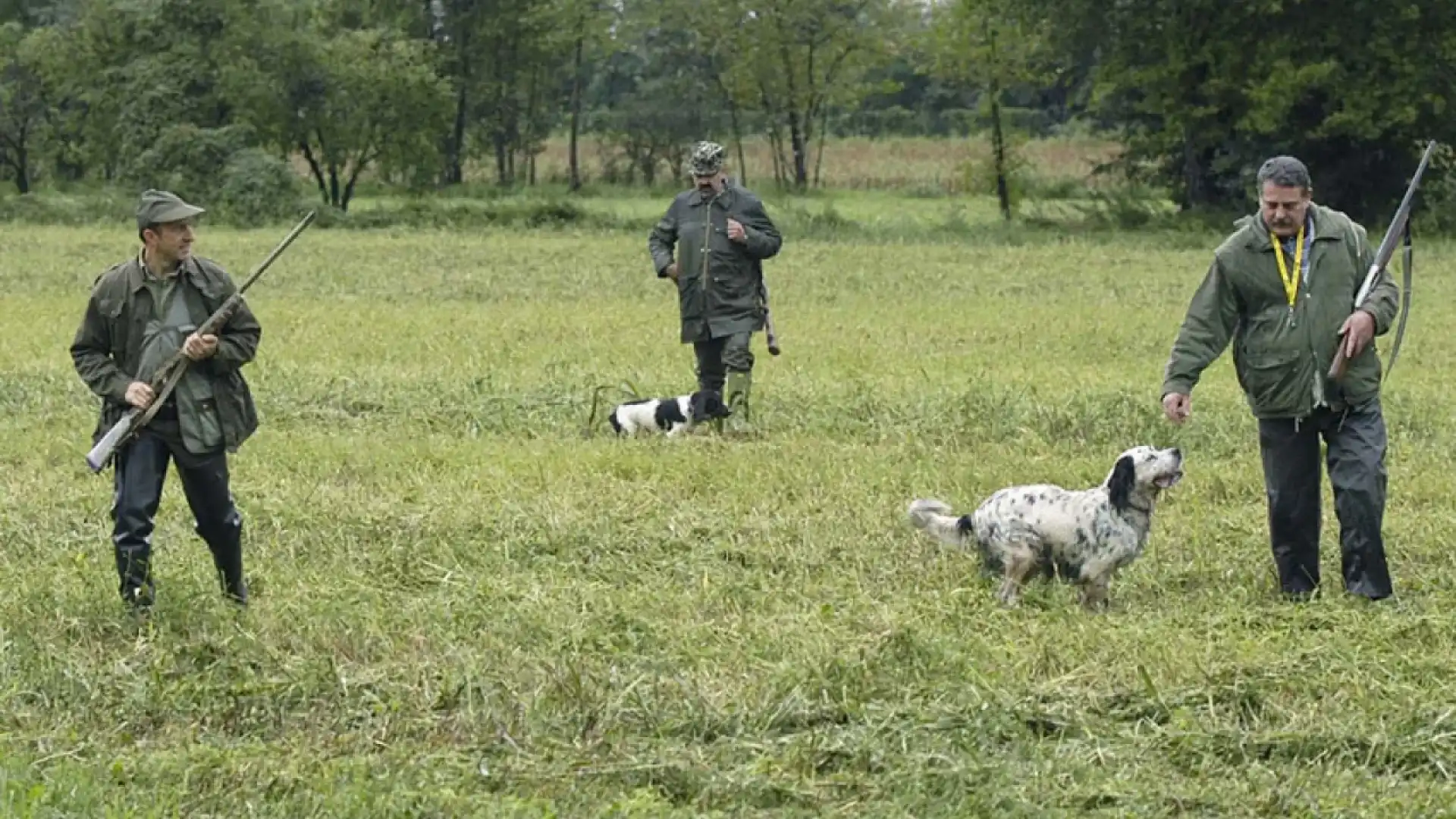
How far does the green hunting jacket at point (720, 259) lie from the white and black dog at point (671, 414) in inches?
17.4

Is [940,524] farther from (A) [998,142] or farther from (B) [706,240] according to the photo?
(A) [998,142]

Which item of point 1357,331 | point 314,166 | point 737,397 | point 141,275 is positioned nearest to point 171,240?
point 141,275

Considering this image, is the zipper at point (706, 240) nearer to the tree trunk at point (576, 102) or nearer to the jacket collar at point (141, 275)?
the jacket collar at point (141, 275)

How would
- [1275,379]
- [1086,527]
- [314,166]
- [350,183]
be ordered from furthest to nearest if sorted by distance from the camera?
[314,166] < [350,183] < [1275,379] < [1086,527]

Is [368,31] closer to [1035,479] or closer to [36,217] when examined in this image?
[36,217]

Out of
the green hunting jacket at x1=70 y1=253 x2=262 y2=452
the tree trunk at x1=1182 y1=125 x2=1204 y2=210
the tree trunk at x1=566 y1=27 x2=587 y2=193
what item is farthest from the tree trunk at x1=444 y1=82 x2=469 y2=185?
the green hunting jacket at x1=70 y1=253 x2=262 y2=452

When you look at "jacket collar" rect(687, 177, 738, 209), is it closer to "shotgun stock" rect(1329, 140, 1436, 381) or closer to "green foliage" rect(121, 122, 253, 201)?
"shotgun stock" rect(1329, 140, 1436, 381)

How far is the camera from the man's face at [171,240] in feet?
27.9

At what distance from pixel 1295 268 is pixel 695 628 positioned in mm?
3033

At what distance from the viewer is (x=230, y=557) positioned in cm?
894

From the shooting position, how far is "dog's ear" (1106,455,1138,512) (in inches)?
352

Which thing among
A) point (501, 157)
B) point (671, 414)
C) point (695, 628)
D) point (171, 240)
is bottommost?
point (501, 157)

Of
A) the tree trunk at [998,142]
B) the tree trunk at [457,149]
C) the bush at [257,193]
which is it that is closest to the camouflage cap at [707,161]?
the bush at [257,193]

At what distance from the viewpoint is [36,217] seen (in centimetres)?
4244
